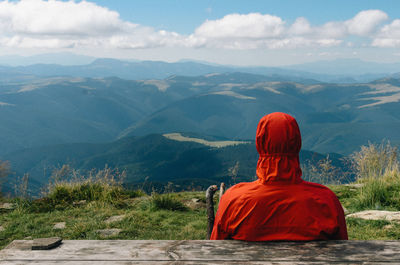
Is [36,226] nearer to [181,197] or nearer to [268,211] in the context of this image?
[181,197]

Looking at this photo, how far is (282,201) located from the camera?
2484mm

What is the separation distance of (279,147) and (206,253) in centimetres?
97

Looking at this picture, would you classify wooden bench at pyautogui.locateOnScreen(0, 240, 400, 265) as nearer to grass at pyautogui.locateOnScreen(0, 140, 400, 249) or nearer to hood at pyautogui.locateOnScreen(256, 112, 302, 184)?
hood at pyautogui.locateOnScreen(256, 112, 302, 184)

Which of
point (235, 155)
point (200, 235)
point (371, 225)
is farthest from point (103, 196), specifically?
point (235, 155)

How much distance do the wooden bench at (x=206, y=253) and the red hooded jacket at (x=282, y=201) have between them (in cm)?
11

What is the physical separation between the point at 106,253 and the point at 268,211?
1256 millimetres

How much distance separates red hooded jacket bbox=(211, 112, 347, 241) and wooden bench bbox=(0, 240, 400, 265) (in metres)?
0.11

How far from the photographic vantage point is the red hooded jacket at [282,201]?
2471 millimetres

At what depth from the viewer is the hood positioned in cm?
248

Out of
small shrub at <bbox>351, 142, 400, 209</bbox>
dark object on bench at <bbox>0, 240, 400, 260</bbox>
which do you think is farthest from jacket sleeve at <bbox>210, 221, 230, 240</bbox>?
small shrub at <bbox>351, 142, 400, 209</bbox>

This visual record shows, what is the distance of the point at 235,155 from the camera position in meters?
158

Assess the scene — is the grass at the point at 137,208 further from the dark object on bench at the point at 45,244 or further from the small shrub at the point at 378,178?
the dark object on bench at the point at 45,244

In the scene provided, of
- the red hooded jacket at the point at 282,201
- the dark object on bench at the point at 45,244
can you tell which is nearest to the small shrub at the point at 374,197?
the red hooded jacket at the point at 282,201

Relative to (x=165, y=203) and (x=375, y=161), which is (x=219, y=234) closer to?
(x=165, y=203)
